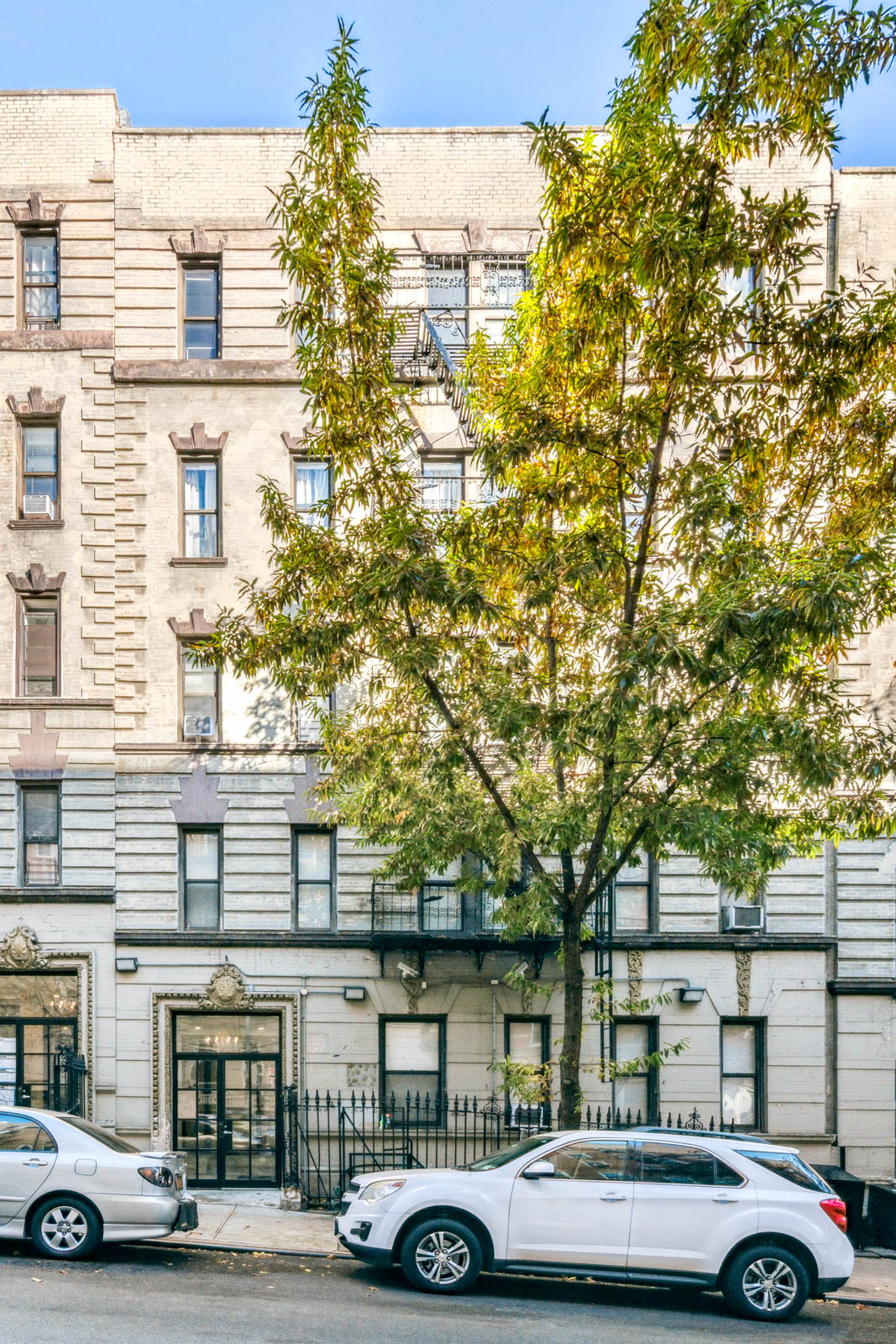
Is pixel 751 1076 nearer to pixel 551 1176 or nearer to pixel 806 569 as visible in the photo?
pixel 551 1176

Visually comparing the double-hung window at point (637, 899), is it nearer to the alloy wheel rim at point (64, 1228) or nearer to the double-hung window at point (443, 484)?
the double-hung window at point (443, 484)

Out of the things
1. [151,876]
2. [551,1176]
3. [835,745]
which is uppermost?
[835,745]

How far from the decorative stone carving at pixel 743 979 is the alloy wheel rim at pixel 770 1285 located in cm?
762

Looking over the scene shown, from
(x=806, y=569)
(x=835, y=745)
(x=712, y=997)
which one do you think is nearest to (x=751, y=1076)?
(x=712, y=997)

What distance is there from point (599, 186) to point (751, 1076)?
13.2 meters

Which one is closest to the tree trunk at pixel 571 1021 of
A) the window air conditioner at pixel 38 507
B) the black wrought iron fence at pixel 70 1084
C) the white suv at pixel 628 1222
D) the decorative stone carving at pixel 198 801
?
the white suv at pixel 628 1222

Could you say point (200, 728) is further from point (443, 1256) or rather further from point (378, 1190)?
point (443, 1256)

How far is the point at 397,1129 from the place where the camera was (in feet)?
57.5

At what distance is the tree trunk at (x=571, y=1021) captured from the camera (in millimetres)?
12164

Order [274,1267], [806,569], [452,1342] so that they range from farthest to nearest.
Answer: [274,1267] < [806,569] < [452,1342]

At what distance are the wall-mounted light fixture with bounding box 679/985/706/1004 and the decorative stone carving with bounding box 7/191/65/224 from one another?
15.3 meters

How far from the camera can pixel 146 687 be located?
725 inches

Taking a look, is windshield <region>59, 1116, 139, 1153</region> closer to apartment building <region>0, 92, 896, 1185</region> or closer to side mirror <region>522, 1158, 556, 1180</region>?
side mirror <region>522, 1158, 556, 1180</region>

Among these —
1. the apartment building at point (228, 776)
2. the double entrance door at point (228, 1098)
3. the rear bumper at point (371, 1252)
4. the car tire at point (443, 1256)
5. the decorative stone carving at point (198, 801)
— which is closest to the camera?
the car tire at point (443, 1256)
